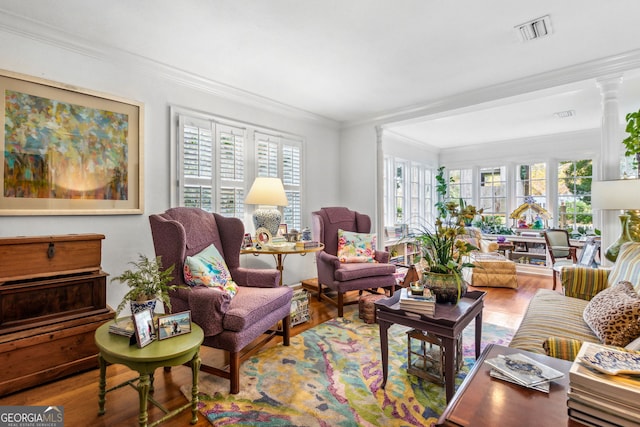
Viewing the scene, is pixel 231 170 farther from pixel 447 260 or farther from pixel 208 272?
pixel 447 260

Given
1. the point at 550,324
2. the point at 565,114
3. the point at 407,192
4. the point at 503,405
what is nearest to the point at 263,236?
the point at 550,324

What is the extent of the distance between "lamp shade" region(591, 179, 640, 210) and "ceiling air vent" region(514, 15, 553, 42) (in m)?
1.34

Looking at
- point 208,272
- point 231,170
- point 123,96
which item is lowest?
point 208,272

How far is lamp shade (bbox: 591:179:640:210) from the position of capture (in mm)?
2496

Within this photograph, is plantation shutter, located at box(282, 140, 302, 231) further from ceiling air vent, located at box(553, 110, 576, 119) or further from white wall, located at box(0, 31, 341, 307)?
ceiling air vent, located at box(553, 110, 576, 119)

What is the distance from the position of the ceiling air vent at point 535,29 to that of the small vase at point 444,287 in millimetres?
1958

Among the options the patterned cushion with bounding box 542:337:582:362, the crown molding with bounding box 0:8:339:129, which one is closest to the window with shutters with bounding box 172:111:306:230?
the crown molding with bounding box 0:8:339:129

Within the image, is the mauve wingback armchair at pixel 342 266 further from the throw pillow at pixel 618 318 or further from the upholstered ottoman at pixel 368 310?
the throw pillow at pixel 618 318

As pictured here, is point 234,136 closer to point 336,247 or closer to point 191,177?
point 191,177

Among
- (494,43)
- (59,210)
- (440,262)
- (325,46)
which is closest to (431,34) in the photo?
(494,43)

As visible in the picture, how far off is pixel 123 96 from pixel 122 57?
1.09 ft

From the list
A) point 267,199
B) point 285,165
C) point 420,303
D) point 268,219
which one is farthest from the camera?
point 285,165

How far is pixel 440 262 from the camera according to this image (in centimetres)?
215

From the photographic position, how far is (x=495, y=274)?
4719mm
